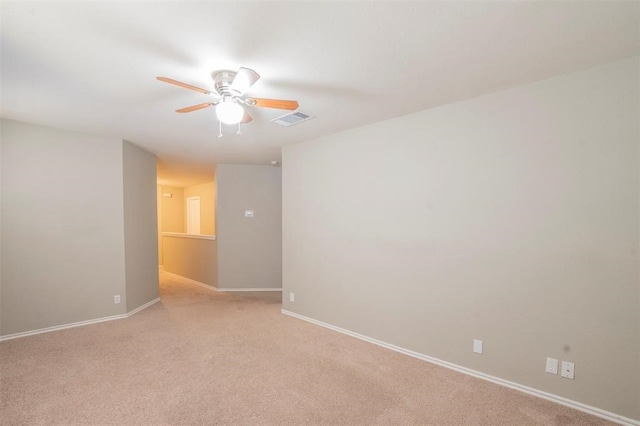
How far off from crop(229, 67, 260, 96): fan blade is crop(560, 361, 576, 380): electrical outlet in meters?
2.97

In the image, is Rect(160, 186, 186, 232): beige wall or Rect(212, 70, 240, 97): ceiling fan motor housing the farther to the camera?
Rect(160, 186, 186, 232): beige wall

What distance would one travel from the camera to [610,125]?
2025 mm

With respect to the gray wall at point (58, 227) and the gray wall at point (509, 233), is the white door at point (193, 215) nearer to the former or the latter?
the gray wall at point (58, 227)

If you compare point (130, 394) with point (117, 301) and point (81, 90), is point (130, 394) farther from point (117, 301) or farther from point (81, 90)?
point (81, 90)

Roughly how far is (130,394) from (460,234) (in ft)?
9.97

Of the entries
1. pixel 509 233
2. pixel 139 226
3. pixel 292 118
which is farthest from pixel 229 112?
pixel 139 226

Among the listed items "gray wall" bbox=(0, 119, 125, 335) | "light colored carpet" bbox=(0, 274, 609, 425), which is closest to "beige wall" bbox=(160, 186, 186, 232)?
"gray wall" bbox=(0, 119, 125, 335)

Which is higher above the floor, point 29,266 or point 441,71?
point 441,71

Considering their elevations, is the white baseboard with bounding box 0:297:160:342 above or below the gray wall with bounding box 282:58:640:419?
below

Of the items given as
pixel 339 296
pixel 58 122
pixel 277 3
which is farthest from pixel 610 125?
pixel 58 122

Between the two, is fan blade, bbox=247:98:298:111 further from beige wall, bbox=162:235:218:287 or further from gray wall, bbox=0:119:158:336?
beige wall, bbox=162:235:218:287

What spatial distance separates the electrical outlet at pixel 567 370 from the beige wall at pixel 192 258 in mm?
5282

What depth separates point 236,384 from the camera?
2443mm

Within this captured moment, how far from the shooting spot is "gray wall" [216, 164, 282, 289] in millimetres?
5773
